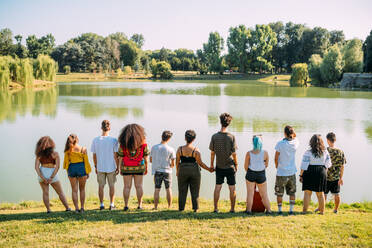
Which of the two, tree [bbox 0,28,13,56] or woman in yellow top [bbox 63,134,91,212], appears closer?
woman in yellow top [bbox 63,134,91,212]

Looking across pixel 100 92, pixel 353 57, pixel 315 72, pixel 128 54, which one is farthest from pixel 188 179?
pixel 128 54

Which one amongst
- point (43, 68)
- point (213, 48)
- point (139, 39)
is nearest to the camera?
point (43, 68)

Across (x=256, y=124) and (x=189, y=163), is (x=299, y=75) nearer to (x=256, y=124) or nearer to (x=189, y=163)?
(x=256, y=124)

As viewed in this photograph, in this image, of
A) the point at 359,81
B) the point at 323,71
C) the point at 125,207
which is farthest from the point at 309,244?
the point at 323,71

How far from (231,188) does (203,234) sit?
1.39 meters

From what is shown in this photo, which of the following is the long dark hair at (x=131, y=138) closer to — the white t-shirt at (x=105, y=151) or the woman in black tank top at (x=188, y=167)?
the white t-shirt at (x=105, y=151)

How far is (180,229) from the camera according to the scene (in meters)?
4.72

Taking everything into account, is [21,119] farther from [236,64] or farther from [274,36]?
[274,36]

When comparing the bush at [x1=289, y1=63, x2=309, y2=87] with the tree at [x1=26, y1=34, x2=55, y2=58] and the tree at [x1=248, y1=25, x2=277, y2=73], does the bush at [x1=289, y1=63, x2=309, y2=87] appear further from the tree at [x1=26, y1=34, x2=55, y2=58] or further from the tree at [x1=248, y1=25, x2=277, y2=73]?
the tree at [x1=26, y1=34, x2=55, y2=58]

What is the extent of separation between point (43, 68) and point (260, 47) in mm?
53525

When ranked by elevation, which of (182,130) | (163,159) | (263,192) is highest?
(163,159)

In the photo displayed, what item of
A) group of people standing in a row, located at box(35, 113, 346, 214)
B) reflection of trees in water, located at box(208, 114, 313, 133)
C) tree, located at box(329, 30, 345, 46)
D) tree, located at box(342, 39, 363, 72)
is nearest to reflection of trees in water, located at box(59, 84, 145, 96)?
reflection of trees in water, located at box(208, 114, 313, 133)

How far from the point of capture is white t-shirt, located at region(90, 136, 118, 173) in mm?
5750

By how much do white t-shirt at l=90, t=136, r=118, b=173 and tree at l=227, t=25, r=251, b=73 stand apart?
82.9 m
